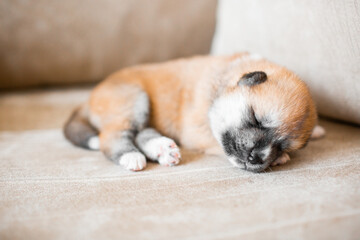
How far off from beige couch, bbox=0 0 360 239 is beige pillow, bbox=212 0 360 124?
0.08m

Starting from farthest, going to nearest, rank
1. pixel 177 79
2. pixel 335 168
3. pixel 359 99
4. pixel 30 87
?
pixel 30 87
pixel 177 79
pixel 359 99
pixel 335 168

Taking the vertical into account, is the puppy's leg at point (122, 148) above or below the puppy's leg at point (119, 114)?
below

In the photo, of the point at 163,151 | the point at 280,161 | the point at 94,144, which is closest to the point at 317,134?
the point at 280,161

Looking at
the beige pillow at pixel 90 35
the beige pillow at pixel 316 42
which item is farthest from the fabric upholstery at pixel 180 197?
the beige pillow at pixel 90 35

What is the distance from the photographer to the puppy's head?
1.32 m

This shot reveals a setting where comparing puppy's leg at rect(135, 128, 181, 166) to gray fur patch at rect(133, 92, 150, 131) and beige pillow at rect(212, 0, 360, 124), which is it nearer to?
gray fur patch at rect(133, 92, 150, 131)

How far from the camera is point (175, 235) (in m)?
0.89

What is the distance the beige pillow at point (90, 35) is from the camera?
2207 mm

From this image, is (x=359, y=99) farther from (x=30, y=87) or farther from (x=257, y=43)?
(x=30, y=87)

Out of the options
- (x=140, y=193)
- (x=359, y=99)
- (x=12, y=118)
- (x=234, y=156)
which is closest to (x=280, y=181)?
(x=234, y=156)

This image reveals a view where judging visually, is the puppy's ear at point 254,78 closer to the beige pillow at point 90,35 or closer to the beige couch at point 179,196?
the beige couch at point 179,196

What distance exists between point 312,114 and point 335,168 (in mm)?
298

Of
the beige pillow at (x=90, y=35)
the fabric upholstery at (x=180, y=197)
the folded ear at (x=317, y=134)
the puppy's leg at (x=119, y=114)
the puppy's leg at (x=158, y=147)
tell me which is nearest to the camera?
the fabric upholstery at (x=180, y=197)

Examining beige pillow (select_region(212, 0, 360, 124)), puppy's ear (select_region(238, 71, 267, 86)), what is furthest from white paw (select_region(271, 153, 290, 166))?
beige pillow (select_region(212, 0, 360, 124))
